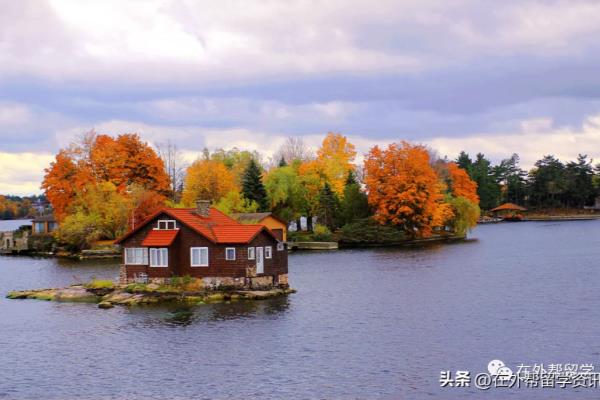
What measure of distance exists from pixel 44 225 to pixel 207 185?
1243 inches

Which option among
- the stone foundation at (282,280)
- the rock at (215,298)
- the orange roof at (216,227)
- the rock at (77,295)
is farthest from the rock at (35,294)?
the stone foundation at (282,280)

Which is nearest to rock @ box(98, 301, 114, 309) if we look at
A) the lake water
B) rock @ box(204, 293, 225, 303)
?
the lake water

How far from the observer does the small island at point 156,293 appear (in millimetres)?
51344

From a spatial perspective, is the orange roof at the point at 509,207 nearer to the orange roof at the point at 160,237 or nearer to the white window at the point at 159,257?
the orange roof at the point at 160,237

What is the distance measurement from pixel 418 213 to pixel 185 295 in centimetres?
6545

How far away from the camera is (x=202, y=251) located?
53.0m

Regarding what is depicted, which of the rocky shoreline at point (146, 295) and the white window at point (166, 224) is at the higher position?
the white window at point (166, 224)

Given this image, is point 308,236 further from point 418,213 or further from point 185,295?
point 185,295

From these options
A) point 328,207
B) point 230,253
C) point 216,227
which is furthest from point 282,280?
point 328,207

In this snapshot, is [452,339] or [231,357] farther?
[452,339]

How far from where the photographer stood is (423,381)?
103ft

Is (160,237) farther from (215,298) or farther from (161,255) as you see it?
(215,298)

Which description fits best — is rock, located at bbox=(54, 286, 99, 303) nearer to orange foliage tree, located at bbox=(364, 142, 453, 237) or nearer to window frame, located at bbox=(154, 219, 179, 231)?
window frame, located at bbox=(154, 219, 179, 231)

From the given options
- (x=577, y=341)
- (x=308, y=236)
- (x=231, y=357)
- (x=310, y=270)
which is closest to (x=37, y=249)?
(x=308, y=236)
